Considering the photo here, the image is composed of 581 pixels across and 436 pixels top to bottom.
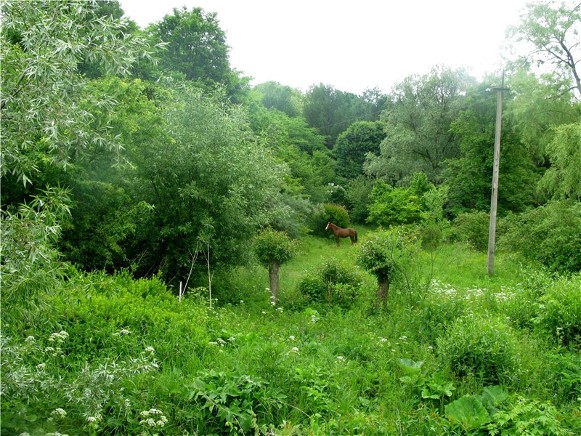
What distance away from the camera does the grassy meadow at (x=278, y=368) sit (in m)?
4.31

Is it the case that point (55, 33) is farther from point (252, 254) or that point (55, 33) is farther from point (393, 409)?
point (252, 254)

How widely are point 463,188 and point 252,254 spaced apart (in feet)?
57.0

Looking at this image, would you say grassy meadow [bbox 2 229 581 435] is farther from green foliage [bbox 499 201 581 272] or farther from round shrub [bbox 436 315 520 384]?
green foliage [bbox 499 201 581 272]

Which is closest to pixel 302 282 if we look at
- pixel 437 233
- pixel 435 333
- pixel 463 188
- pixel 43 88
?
pixel 435 333

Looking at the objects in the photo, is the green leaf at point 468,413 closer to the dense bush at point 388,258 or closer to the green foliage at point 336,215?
the dense bush at point 388,258

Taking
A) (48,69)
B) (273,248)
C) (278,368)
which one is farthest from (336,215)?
(48,69)

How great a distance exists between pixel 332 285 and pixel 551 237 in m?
7.25

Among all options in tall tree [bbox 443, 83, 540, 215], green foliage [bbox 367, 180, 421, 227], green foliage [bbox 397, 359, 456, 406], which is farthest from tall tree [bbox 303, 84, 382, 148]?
green foliage [bbox 397, 359, 456, 406]

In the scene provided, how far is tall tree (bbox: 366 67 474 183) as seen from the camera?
1196 inches

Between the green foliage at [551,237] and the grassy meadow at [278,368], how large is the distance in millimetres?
4764

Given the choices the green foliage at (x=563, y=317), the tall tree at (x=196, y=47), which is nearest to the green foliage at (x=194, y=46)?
the tall tree at (x=196, y=47)

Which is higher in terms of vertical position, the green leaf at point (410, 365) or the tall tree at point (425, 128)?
the tall tree at point (425, 128)

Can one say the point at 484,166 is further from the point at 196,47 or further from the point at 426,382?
the point at 426,382

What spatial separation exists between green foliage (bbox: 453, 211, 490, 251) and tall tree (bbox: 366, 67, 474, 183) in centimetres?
936
